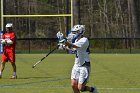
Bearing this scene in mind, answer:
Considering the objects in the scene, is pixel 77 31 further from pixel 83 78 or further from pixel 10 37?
pixel 10 37

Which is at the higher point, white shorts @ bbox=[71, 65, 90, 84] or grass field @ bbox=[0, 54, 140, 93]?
white shorts @ bbox=[71, 65, 90, 84]

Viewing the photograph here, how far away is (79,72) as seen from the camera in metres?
14.4

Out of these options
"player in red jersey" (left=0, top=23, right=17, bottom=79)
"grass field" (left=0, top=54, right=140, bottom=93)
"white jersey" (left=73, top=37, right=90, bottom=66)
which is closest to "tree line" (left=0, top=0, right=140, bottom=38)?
"grass field" (left=0, top=54, right=140, bottom=93)

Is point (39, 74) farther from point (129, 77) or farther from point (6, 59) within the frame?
point (129, 77)

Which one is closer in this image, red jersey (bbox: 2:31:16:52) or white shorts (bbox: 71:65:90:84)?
white shorts (bbox: 71:65:90:84)

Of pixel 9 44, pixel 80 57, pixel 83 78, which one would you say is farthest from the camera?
pixel 9 44

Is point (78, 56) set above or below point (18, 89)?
above

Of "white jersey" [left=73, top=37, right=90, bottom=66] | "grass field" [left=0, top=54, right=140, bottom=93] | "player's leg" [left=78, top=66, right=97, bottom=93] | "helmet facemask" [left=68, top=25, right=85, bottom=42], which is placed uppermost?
"helmet facemask" [left=68, top=25, right=85, bottom=42]

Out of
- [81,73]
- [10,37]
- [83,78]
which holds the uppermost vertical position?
[10,37]

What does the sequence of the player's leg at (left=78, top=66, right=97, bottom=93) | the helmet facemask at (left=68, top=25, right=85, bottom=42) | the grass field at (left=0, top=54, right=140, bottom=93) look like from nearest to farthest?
the helmet facemask at (left=68, top=25, right=85, bottom=42), the player's leg at (left=78, top=66, right=97, bottom=93), the grass field at (left=0, top=54, right=140, bottom=93)

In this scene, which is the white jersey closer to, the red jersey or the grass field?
the grass field

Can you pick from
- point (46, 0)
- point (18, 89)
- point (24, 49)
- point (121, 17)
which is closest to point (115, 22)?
point (121, 17)

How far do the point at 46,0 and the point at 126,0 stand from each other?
10332 millimetres

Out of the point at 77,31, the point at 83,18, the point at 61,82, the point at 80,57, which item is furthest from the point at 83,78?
the point at 83,18
